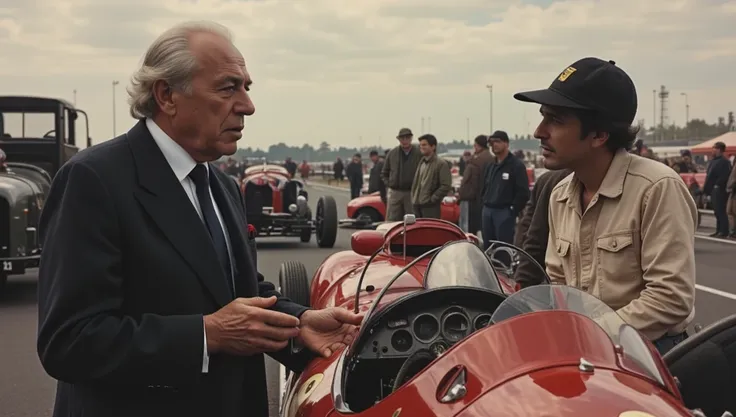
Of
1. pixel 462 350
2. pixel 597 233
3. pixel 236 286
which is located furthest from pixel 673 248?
pixel 236 286

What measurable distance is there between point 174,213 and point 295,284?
436 centimetres

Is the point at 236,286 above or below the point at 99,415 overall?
above

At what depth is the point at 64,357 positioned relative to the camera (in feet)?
7.40

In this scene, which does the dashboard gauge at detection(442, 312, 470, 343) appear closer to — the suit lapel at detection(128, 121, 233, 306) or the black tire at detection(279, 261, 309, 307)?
the suit lapel at detection(128, 121, 233, 306)

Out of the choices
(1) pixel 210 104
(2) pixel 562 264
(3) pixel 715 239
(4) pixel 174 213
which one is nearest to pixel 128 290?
(4) pixel 174 213

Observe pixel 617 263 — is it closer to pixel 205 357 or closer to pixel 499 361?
pixel 499 361

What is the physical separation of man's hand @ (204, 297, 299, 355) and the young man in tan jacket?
133 cm

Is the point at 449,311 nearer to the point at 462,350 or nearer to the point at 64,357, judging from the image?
the point at 462,350

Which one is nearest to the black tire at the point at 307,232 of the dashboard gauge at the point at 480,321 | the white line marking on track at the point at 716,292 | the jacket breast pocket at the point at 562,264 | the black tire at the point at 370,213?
the black tire at the point at 370,213

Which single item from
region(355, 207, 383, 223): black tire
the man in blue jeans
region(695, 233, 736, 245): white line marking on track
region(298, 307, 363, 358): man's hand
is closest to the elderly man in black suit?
region(298, 307, 363, 358): man's hand

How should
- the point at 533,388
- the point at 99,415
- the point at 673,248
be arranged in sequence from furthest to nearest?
the point at 673,248
the point at 99,415
the point at 533,388

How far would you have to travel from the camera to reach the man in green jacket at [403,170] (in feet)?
46.1

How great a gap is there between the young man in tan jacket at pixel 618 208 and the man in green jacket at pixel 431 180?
9405 mm

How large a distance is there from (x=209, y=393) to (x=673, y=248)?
5.78 ft
